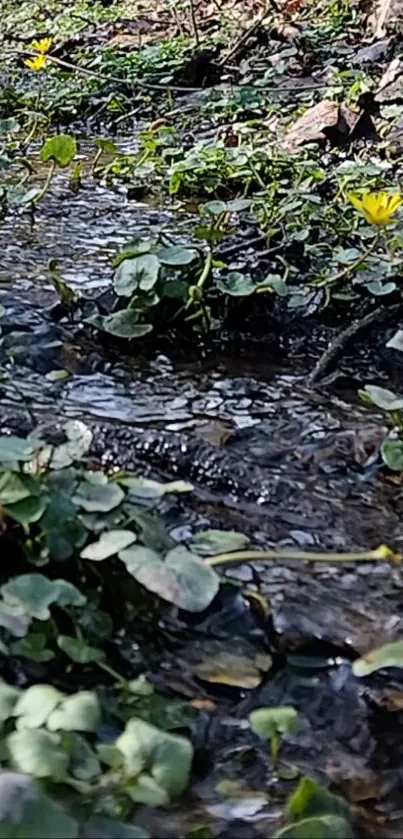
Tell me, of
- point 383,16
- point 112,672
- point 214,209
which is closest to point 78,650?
point 112,672

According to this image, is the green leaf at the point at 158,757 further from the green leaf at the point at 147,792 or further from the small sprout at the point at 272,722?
the small sprout at the point at 272,722

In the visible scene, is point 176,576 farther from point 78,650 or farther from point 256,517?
point 256,517

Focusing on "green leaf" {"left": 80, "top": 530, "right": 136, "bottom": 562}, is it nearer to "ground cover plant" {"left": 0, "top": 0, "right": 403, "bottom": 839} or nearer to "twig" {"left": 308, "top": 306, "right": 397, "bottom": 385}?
"ground cover plant" {"left": 0, "top": 0, "right": 403, "bottom": 839}

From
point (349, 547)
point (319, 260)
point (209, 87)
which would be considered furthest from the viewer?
point (209, 87)

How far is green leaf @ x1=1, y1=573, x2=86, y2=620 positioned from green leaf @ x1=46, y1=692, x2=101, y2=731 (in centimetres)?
15

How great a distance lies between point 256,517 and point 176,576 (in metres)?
0.42

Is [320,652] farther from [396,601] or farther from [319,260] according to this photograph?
[319,260]

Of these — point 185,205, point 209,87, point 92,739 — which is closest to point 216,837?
point 92,739

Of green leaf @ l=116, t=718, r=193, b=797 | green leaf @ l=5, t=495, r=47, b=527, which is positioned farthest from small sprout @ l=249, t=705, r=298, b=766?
green leaf @ l=5, t=495, r=47, b=527

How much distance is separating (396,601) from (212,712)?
318 millimetres

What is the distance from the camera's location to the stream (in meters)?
1.06

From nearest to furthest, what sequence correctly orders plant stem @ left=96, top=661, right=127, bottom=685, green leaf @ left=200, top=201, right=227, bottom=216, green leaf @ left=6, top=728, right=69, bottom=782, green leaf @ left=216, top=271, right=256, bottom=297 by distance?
green leaf @ left=6, top=728, right=69, bottom=782 → plant stem @ left=96, top=661, right=127, bottom=685 → green leaf @ left=216, top=271, right=256, bottom=297 → green leaf @ left=200, top=201, right=227, bottom=216

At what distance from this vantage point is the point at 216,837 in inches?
37.3

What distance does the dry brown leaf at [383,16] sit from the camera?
520 centimetres
